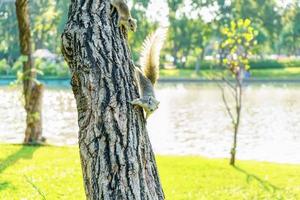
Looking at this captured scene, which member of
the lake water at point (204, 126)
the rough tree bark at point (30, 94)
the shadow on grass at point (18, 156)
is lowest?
the lake water at point (204, 126)

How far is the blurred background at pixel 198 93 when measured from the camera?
11.5 metres

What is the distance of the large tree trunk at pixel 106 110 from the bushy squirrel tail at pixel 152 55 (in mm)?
242

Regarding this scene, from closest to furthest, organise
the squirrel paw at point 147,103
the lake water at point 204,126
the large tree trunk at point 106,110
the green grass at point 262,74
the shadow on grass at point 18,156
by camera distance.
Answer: the large tree trunk at point 106,110
the squirrel paw at point 147,103
the shadow on grass at point 18,156
the lake water at point 204,126
the green grass at point 262,74

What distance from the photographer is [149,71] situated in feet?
9.43

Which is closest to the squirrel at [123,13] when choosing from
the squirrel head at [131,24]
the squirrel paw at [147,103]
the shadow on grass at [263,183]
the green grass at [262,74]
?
the squirrel head at [131,24]

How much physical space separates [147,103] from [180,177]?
4.75 meters

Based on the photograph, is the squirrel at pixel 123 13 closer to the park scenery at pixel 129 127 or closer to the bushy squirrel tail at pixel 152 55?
the park scenery at pixel 129 127

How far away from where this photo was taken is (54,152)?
9.02 metres

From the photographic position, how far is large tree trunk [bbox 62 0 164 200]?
2.41 m

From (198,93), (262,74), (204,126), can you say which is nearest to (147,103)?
(204,126)

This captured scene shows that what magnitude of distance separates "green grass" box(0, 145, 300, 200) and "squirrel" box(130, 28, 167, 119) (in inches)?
110

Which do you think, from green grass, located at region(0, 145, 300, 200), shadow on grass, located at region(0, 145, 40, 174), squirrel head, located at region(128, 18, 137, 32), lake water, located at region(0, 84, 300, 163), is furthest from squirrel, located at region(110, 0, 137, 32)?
lake water, located at region(0, 84, 300, 163)

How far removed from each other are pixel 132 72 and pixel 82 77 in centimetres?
23

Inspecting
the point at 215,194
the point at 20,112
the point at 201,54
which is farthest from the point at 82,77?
the point at 201,54
